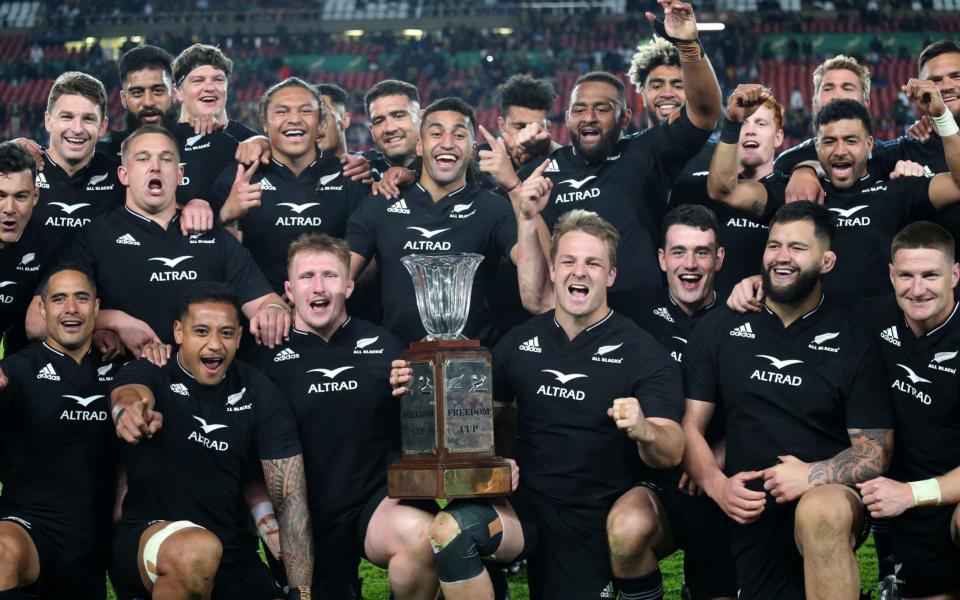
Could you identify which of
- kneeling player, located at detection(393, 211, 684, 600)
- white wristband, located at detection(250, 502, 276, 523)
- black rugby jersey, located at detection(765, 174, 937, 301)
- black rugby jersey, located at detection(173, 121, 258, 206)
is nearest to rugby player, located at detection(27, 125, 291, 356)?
black rugby jersey, located at detection(173, 121, 258, 206)

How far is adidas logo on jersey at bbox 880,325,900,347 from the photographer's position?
5.21 metres

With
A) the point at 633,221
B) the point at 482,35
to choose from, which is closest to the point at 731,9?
the point at 482,35

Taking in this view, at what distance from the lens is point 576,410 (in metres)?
5.28

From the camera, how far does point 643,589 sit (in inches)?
199

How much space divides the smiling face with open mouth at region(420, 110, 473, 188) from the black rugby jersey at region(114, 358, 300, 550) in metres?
1.49

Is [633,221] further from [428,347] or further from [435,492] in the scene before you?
[435,492]

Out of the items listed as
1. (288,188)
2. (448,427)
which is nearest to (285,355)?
(448,427)

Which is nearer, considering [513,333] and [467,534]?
[467,534]

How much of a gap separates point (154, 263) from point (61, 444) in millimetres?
955

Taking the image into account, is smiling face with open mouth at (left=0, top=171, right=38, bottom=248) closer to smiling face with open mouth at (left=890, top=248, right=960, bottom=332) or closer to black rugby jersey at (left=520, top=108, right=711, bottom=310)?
black rugby jersey at (left=520, top=108, right=711, bottom=310)

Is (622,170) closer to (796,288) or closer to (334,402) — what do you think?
(796,288)

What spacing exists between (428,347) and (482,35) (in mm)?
30915

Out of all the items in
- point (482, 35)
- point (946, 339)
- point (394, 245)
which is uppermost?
point (482, 35)

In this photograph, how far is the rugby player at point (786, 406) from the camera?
4980mm
